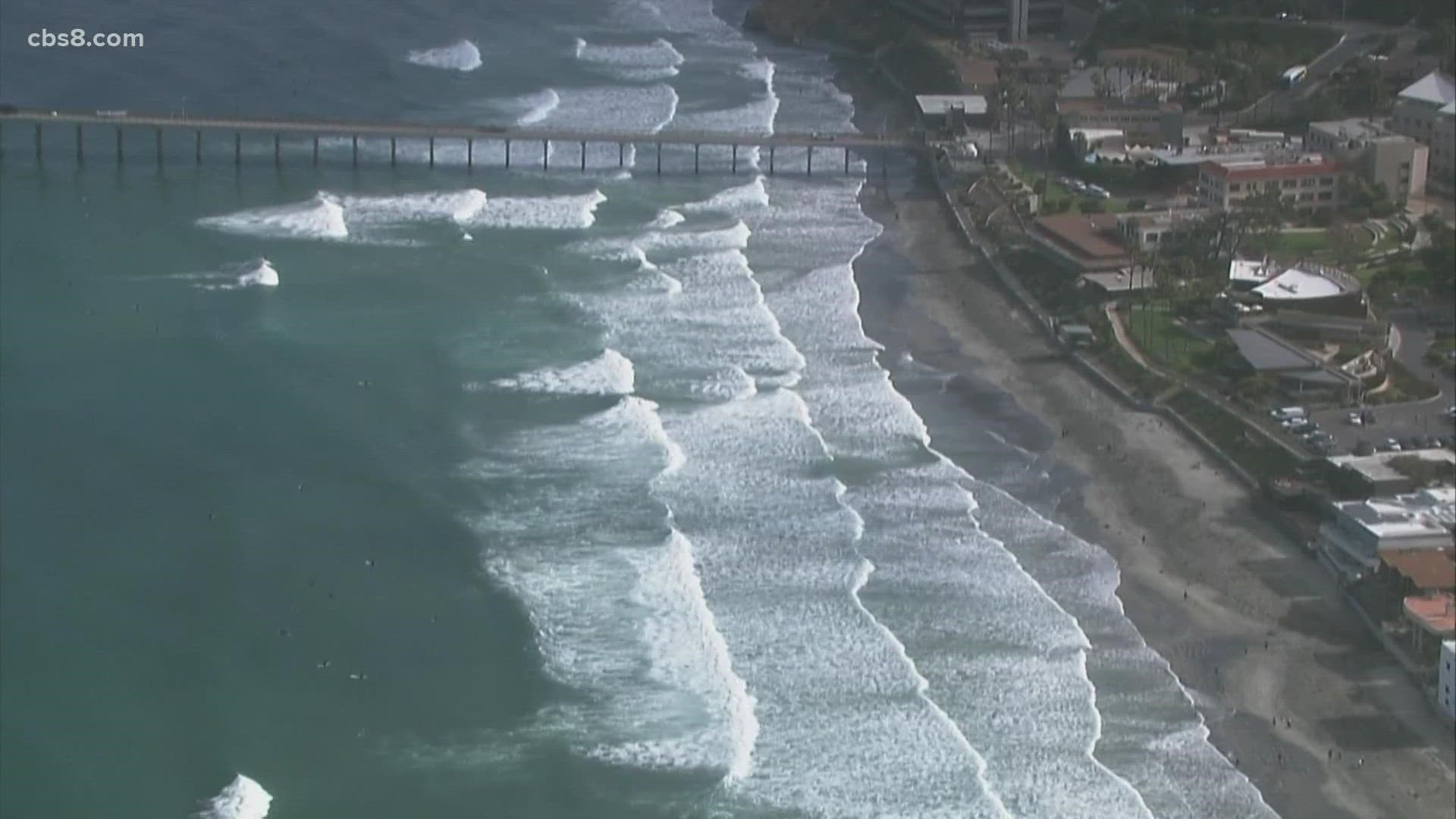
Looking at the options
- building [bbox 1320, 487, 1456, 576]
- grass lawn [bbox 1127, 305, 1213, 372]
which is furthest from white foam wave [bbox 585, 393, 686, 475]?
building [bbox 1320, 487, 1456, 576]

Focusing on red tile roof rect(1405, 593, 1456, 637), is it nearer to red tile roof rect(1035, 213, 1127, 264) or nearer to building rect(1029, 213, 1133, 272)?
building rect(1029, 213, 1133, 272)

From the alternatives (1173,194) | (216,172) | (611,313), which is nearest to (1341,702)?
(611,313)

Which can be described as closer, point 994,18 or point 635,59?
point 994,18

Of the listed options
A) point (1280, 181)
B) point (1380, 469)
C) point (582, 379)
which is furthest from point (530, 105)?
point (1380, 469)

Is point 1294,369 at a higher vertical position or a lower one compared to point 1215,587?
higher

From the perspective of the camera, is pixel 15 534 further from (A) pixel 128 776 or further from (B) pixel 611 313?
(B) pixel 611 313

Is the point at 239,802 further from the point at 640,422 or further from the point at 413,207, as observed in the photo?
the point at 413,207

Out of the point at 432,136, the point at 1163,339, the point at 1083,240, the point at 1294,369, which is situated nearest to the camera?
the point at 1294,369
